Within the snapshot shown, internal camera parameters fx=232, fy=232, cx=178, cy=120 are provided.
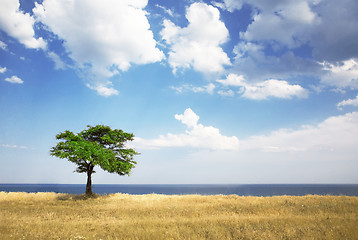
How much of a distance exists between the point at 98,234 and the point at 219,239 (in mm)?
5299

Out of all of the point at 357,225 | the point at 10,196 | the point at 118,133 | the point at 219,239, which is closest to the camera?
the point at 219,239

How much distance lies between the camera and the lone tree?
27172 millimetres

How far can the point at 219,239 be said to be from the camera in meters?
9.34

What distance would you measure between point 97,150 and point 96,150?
1.24 ft

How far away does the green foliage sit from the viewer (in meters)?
27.2

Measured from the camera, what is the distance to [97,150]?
27.8 meters

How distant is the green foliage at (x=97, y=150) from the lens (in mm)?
27156

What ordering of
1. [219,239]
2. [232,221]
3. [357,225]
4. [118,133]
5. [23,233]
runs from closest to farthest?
1. [219,239]
2. [23,233]
3. [357,225]
4. [232,221]
5. [118,133]

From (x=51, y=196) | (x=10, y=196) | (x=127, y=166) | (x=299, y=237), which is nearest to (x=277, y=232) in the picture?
(x=299, y=237)

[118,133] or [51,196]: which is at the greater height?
[118,133]

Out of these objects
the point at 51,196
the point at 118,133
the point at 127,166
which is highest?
the point at 118,133

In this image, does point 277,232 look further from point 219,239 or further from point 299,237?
point 219,239

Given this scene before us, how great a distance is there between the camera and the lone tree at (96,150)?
27.2 meters

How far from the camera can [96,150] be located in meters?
27.5
